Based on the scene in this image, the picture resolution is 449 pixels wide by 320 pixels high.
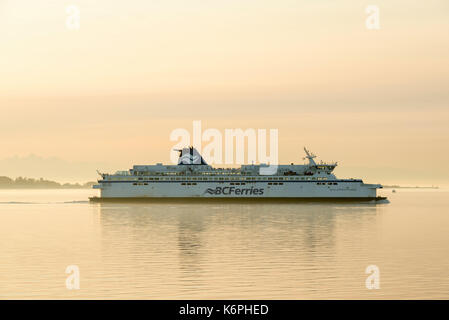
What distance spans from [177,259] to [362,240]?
16.2 m

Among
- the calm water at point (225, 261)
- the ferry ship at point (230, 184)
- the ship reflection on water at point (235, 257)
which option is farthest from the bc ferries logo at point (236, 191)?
Result: the calm water at point (225, 261)

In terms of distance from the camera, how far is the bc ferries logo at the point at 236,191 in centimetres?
10112

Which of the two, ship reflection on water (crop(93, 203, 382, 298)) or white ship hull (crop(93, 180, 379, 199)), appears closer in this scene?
ship reflection on water (crop(93, 203, 382, 298))

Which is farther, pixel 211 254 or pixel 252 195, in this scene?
pixel 252 195

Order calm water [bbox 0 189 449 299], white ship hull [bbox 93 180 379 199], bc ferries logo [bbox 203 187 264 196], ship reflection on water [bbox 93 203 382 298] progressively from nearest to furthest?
calm water [bbox 0 189 449 299] < ship reflection on water [bbox 93 203 382 298] < white ship hull [bbox 93 180 379 199] < bc ferries logo [bbox 203 187 264 196]

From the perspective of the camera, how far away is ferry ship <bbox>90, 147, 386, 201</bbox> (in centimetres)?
9856

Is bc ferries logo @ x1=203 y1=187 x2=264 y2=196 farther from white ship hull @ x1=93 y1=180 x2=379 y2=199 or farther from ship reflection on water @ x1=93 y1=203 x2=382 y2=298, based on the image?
ship reflection on water @ x1=93 y1=203 x2=382 y2=298

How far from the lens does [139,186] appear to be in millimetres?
103875

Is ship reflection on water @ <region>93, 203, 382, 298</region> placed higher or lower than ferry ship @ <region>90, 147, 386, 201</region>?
lower

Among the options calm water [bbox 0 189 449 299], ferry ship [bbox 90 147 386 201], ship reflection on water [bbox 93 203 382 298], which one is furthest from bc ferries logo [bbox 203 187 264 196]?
calm water [bbox 0 189 449 299]
